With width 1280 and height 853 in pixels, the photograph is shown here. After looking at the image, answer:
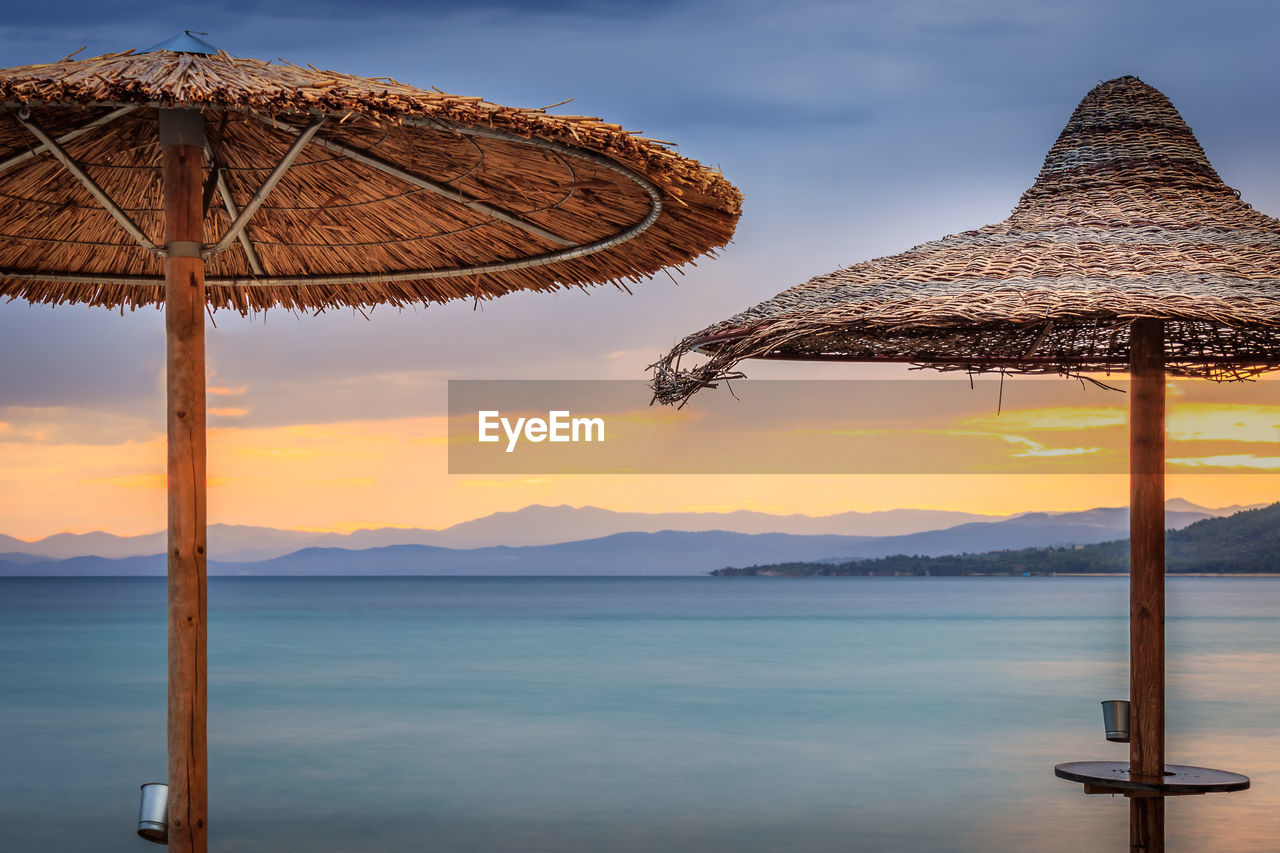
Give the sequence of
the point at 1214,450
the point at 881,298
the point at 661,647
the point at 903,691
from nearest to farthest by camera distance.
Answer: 1. the point at 881,298
2. the point at 903,691
3. the point at 1214,450
4. the point at 661,647

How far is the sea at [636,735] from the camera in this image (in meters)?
7.25

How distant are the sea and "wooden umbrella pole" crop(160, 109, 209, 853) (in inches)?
130

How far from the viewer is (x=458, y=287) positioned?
4.64 meters

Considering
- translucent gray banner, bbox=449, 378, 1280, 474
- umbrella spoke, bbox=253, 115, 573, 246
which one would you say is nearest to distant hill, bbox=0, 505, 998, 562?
translucent gray banner, bbox=449, 378, 1280, 474

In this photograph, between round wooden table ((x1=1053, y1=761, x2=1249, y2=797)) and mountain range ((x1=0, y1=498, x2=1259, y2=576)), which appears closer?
round wooden table ((x1=1053, y1=761, x2=1249, y2=797))

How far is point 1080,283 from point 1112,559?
173ft

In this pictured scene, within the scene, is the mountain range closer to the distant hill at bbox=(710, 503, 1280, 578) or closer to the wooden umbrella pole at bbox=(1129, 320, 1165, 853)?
the distant hill at bbox=(710, 503, 1280, 578)

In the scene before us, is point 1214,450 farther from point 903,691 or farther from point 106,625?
point 106,625

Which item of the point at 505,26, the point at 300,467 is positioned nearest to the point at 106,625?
the point at 300,467

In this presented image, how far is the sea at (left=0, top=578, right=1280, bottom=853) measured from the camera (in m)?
7.25

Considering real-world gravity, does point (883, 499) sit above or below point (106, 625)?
above

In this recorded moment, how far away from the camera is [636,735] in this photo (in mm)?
11906

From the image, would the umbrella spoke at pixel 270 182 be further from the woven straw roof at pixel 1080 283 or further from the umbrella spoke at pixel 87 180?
the woven straw roof at pixel 1080 283

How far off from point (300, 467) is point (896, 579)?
40.4 meters
